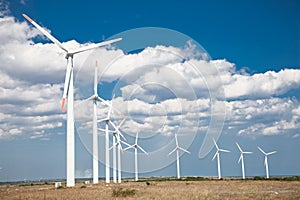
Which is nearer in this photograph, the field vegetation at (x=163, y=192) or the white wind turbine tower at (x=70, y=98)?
the field vegetation at (x=163, y=192)

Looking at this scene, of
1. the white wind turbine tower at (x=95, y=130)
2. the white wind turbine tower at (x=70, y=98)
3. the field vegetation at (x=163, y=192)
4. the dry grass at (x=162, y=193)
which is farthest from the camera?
the white wind turbine tower at (x=95, y=130)

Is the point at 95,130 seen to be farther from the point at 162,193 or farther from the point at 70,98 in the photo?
the point at 162,193

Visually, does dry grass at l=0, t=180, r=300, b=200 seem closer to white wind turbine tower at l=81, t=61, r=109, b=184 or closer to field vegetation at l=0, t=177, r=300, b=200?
field vegetation at l=0, t=177, r=300, b=200

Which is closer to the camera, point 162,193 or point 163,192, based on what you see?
point 162,193

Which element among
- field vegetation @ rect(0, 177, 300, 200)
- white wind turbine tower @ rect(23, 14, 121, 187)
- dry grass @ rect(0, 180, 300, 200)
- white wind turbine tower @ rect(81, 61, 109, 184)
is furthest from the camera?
white wind turbine tower @ rect(81, 61, 109, 184)

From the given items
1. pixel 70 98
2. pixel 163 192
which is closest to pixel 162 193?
pixel 163 192

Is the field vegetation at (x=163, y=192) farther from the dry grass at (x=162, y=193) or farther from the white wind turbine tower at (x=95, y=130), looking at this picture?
the white wind turbine tower at (x=95, y=130)

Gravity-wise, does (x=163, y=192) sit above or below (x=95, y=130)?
below

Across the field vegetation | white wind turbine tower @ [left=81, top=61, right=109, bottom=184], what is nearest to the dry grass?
the field vegetation

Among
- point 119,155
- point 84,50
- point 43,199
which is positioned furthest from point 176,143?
point 43,199

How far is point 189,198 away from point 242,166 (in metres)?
119

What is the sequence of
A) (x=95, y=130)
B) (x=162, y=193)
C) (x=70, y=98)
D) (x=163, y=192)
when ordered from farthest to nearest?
(x=95, y=130), (x=70, y=98), (x=163, y=192), (x=162, y=193)

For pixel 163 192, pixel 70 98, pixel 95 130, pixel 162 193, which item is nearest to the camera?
pixel 162 193

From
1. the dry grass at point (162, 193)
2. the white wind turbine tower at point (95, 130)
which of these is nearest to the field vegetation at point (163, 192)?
the dry grass at point (162, 193)
